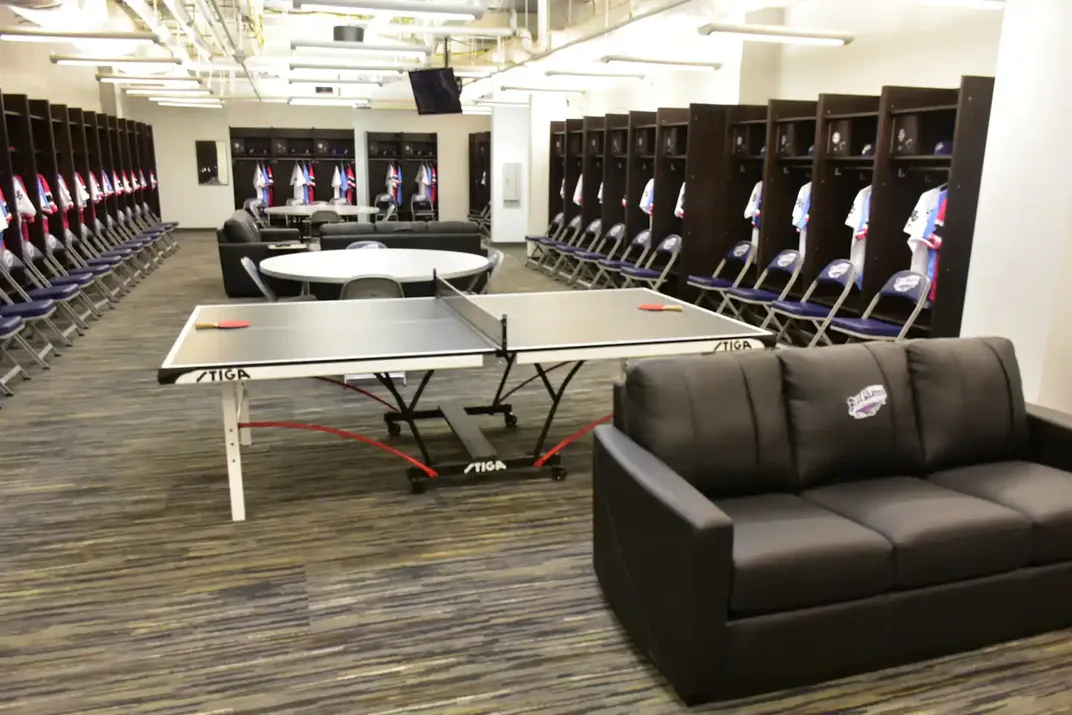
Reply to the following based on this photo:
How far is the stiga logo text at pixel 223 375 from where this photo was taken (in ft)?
11.5

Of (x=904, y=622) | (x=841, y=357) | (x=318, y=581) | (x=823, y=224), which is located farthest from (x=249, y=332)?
(x=823, y=224)

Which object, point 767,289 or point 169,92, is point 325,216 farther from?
point 767,289

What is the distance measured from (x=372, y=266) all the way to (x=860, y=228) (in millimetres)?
4041

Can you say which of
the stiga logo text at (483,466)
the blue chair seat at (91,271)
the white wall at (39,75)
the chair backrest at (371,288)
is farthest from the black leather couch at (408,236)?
the stiga logo text at (483,466)

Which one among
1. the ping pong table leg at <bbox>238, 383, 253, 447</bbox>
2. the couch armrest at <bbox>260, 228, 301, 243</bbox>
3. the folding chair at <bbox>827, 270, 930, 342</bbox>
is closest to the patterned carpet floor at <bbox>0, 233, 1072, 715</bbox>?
the ping pong table leg at <bbox>238, 383, 253, 447</bbox>

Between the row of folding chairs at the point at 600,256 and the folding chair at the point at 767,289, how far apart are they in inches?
48.4

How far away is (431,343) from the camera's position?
398 cm

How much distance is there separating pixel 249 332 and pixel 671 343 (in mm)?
2137

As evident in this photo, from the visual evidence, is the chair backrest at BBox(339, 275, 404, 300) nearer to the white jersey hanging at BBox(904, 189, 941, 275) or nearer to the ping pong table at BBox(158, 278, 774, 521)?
the ping pong table at BBox(158, 278, 774, 521)

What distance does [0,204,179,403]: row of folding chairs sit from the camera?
6.74 metres

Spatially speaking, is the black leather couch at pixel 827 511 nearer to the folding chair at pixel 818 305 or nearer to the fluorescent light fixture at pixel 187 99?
the folding chair at pixel 818 305

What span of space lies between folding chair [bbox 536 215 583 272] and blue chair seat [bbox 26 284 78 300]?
6.46 metres

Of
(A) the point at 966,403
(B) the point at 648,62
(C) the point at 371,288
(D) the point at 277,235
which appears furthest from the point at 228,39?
(A) the point at 966,403

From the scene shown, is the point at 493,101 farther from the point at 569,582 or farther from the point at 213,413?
→ the point at 569,582
